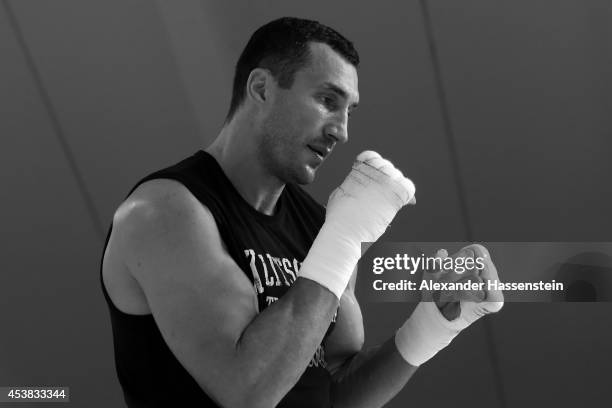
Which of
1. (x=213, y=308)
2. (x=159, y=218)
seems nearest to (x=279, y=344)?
(x=213, y=308)

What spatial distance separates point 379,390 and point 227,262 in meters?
0.47

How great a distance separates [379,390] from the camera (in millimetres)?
1405

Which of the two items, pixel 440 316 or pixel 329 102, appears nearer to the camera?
pixel 329 102

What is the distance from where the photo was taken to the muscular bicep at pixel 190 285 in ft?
3.35

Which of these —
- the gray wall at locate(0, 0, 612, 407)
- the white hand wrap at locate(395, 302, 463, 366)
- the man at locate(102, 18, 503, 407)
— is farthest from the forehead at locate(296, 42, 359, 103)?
the gray wall at locate(0, 0, 612, 407)

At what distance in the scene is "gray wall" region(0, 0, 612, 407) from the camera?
6.67 ft

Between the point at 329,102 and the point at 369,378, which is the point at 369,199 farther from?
the point at 369,378

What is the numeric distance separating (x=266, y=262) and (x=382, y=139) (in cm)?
101

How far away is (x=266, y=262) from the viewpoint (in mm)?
1174

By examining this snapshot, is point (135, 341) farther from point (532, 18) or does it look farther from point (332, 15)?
point (532, 18)

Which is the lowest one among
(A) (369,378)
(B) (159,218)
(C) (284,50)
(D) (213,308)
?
(A) (369,378)

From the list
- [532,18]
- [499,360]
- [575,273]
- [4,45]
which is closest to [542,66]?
[532,18]

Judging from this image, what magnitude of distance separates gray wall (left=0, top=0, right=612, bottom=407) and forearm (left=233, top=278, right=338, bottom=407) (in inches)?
42.8

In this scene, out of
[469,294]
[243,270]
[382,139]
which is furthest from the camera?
[382,139]
